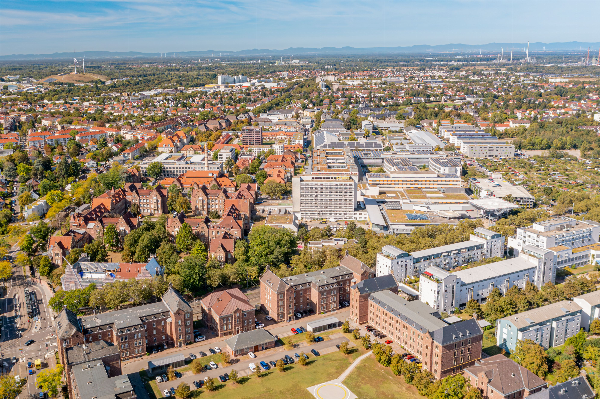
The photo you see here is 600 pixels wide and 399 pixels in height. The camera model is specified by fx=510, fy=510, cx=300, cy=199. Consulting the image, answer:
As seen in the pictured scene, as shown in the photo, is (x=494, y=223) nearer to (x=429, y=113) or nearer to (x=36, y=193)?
(x=36, y=193)

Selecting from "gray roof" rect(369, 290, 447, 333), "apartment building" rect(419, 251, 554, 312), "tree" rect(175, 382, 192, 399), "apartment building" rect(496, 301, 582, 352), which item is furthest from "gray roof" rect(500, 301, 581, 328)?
"tree" rect(175, 382, 192, 399)

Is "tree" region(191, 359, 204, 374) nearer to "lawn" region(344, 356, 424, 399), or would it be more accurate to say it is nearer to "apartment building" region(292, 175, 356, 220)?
"lawn" region(344, 356, 424, 399)

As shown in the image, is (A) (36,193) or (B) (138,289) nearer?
(B) (138,289)

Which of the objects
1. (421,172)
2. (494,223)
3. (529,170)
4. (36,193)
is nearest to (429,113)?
(529,170)

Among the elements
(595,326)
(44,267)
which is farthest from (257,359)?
(595,326)

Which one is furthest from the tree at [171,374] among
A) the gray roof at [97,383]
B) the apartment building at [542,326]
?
the apartment building at [542,326]

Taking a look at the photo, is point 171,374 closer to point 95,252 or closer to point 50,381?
point 50,381
